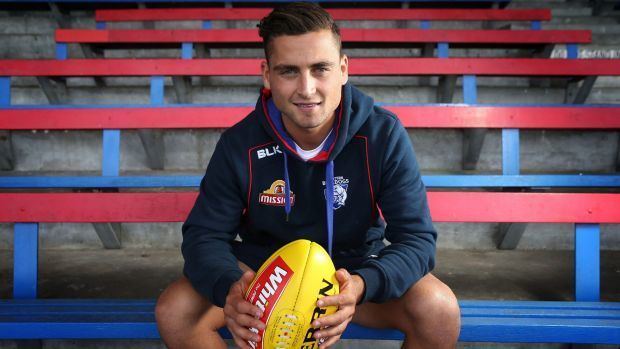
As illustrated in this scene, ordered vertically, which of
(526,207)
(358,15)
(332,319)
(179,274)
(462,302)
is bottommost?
(179,274)

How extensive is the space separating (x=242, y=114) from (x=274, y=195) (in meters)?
1.02

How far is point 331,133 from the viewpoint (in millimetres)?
1066

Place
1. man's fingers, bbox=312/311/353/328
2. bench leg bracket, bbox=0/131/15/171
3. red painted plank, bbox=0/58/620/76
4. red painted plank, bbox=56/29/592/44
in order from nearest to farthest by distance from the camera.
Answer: man's fingers, bbox=312/311/353/328, bench leg bracket, bbox=0/131/15/171, red painted plank, bbox=0/58/620/76, red painted plank, bbox=56/29/592/44

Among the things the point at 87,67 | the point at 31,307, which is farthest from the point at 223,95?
the point at 31,307

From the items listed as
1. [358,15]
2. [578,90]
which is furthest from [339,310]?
[358,15]

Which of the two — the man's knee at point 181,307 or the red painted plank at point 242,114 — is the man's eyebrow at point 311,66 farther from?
the red painted plank at point 242,114

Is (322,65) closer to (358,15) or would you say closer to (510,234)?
(510,234)

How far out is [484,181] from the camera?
5.74ft

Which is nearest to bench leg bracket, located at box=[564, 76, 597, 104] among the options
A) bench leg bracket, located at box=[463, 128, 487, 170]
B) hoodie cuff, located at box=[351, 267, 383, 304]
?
bench leg bracket, located at box=[463, 128, 487, 170]

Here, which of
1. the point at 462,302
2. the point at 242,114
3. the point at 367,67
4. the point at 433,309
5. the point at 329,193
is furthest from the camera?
the point at 367,67

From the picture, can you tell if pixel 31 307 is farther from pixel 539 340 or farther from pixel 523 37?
pixel 523 37

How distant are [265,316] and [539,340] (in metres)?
0.61

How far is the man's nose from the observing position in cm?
97

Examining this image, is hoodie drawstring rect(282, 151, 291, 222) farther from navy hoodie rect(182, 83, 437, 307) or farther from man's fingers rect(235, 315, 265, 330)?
man's fingers rect(235, 315, 265, 330)
